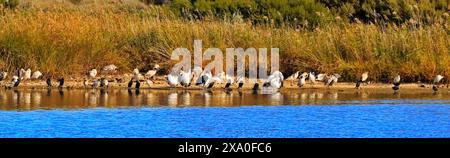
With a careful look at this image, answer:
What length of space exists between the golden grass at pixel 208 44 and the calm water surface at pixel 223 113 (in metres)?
1.67

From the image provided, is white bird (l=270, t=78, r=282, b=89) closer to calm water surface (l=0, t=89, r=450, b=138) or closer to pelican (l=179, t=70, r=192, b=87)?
calm water surface (l=0, t=89, r=450, b=138)

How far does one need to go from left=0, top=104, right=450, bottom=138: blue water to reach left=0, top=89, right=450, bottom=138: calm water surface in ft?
0.04

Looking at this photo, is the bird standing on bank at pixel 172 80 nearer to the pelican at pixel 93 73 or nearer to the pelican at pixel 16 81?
the pelican at pixel 93 73

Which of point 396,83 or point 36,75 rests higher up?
Result: point 36,75

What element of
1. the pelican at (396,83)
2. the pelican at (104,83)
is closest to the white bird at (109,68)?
the pelican at (104,83)

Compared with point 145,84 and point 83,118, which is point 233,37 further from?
point 83,118

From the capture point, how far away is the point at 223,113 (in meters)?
16.3

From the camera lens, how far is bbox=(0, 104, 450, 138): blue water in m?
14.3

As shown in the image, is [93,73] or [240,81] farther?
[93,73]

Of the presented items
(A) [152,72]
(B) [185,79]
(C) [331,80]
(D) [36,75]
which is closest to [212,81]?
(B) [185,79]

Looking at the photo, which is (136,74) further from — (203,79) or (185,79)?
(203,79)

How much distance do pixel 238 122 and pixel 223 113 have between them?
38.1 inches

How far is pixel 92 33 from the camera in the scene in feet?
73.3
